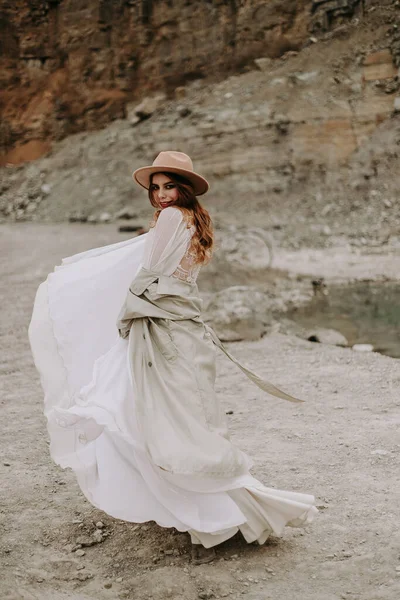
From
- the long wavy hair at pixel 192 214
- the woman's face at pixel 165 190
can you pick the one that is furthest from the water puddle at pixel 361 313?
the woman's face at pixel 165 190

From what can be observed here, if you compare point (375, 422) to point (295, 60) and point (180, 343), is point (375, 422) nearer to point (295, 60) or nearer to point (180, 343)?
point (180, 343)

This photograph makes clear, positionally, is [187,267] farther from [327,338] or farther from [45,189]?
[45,189]

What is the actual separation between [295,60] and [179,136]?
470 cm

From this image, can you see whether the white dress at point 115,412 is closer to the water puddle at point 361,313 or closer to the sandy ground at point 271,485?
the sandy ground at point 271,485

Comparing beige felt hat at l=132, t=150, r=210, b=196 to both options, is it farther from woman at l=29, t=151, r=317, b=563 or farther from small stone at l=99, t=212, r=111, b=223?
small stone at l=99, t=212, r=111, b=223

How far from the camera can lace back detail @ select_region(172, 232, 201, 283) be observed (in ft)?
12.1

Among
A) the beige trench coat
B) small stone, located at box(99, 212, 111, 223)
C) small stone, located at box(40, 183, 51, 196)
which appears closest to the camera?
the beige trench coat

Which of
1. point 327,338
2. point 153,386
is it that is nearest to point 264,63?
point 327,338

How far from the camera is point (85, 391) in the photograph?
3.59 metres

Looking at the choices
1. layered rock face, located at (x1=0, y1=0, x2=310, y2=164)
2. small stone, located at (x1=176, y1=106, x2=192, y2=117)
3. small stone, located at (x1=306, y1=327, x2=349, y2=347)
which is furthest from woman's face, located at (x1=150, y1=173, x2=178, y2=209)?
layered rock face, located at (x1=0, y1=0, x2=310, y2=164)

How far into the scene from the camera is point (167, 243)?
360cm

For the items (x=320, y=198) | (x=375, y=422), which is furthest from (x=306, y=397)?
(x=320, y=198)

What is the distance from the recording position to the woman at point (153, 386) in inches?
136

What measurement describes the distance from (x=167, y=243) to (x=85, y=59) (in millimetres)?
28644
